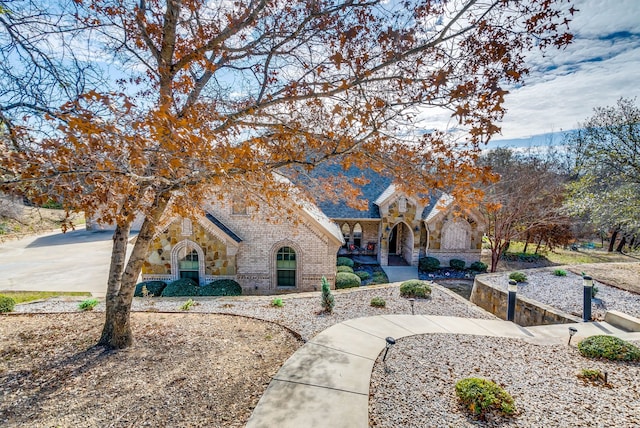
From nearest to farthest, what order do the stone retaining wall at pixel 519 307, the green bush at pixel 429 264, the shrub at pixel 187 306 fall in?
the shrub at pixel 187 306, the stone retaining wall at pixel 519 307, the green bush at pixel 429 264

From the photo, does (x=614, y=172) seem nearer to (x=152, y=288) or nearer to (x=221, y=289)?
(x=221, y=289)

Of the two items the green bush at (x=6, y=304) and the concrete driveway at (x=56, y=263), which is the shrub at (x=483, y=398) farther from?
the concrete driveway at (x=56, y=263)

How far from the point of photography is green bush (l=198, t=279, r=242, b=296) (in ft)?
41.5

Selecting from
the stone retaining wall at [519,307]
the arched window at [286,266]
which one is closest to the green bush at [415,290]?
the stone retaining wall at [519,307]

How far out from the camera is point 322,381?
5.10 m

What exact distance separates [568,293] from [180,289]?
615 inches

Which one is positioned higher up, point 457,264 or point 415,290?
point 415,290

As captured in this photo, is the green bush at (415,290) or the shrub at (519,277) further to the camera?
the shrub at (519,277)

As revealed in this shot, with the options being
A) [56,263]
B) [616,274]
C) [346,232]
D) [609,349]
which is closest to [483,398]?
[609,349]

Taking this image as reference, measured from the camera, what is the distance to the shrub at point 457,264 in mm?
19547

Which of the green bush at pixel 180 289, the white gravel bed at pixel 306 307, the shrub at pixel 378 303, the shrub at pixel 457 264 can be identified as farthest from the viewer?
the shrub at pixel 457 264

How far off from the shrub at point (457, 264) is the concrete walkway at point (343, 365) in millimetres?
10571

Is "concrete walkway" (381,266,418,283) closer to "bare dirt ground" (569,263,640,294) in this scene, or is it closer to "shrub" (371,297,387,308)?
"bare dirt ground" (569,263,640,294)

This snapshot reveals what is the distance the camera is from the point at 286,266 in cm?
1439
